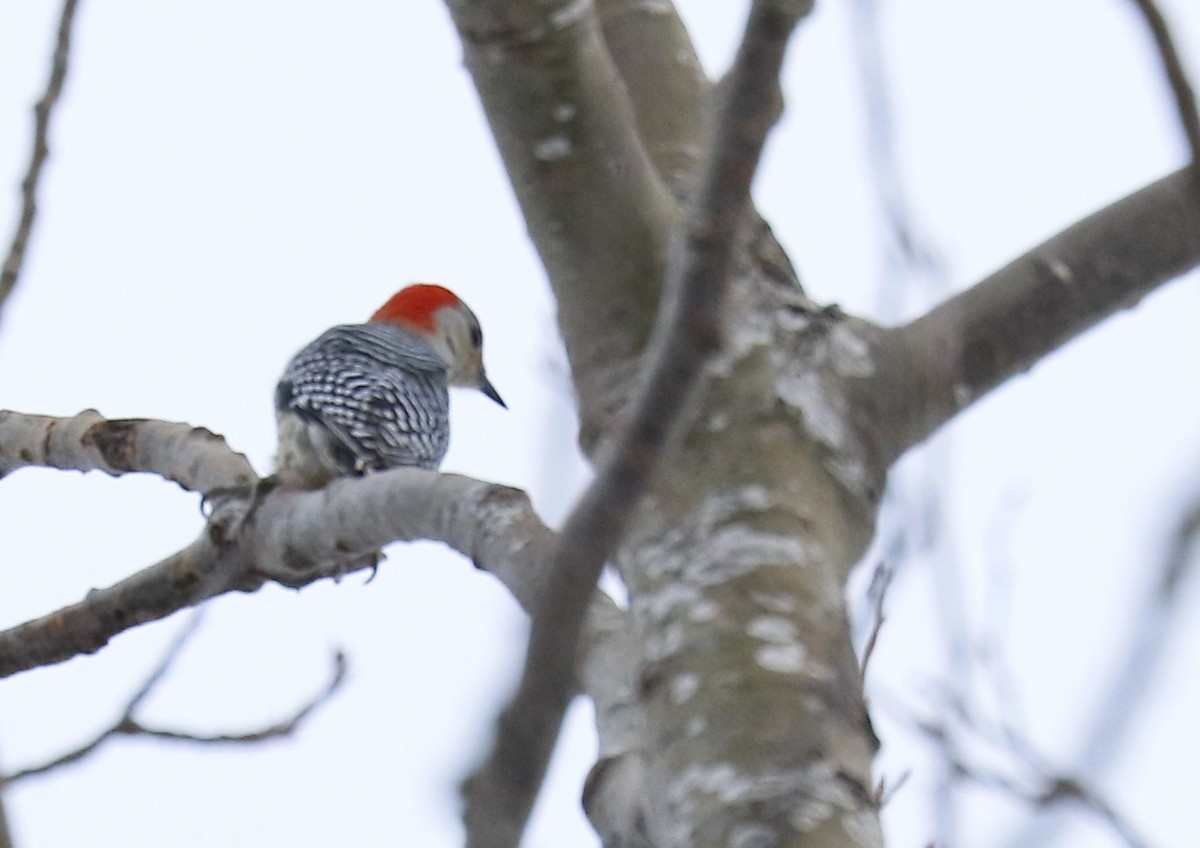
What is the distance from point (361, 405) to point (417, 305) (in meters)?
2.24

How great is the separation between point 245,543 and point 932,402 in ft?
4.88

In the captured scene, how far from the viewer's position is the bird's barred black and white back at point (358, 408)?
196 inches

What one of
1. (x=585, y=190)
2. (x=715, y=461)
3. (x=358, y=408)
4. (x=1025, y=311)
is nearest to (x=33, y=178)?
(x=585, y=190)

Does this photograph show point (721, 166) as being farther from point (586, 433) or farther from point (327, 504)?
point (327, 504)

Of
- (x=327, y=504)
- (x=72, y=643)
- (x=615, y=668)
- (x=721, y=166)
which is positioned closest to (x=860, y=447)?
(x=615, y=668)

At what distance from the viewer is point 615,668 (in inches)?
91.6

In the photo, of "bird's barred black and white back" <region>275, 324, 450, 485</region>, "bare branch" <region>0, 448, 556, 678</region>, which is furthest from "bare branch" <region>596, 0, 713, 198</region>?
"bird's barred black and white back" <region>275, 324, 450, 485</region>

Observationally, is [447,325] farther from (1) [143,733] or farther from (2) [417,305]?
(1) [143,733]

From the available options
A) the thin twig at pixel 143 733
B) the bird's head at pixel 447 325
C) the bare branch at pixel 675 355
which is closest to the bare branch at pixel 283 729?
the thin twig at pixel 143 733

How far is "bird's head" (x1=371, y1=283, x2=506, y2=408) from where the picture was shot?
7273 millimetres

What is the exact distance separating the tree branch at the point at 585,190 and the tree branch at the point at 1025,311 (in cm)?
45

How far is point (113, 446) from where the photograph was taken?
3.86 meters

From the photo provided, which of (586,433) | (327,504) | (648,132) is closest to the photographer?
(586,433)

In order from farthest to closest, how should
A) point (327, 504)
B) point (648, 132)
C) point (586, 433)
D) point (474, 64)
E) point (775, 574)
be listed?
point (648, 132)
point (327, 504)
point (586, 433)
point (474, 64)
point (775, 574)
